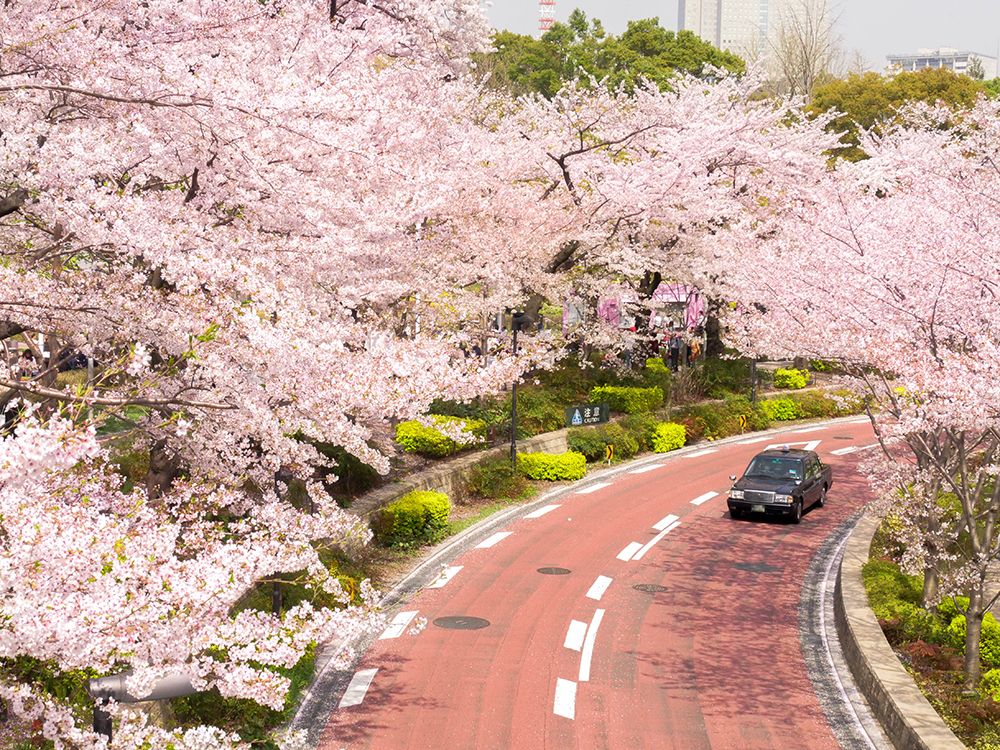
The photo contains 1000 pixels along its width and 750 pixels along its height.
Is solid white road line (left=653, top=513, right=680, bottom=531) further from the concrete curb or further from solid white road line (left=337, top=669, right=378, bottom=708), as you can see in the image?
solid white road line (left=337, top=669, right=378, bottom=708)

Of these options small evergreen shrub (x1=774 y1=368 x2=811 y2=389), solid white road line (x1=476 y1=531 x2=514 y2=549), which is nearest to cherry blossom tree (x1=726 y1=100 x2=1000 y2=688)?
solid white road line (x1=476 y1=531 x2=514 y2=549)

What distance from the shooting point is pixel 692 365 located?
132 ft

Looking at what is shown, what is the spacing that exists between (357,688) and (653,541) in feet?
33.5

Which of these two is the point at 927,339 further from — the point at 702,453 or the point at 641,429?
the point at 702,453

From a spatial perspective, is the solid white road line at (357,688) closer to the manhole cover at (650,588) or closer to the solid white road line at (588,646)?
the solid white road line at (588,646)

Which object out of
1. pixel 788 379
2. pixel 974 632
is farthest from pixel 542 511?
pixel 788 379

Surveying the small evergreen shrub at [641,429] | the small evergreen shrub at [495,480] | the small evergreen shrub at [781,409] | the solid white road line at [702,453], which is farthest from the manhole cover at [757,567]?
the small evergreen shrub at [781,409]

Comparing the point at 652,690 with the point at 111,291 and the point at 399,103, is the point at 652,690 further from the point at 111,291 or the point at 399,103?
the point at 399,103

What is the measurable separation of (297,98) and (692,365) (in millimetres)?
31353

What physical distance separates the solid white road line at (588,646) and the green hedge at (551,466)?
1053 centimetres

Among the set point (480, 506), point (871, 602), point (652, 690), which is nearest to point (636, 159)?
point (480, 506)

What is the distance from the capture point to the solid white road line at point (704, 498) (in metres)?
26.2

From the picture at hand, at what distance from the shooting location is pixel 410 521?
20.9 metres

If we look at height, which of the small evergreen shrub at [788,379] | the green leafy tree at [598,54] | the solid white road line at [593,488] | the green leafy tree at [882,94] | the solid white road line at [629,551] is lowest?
the solid white road line at [629,551]
